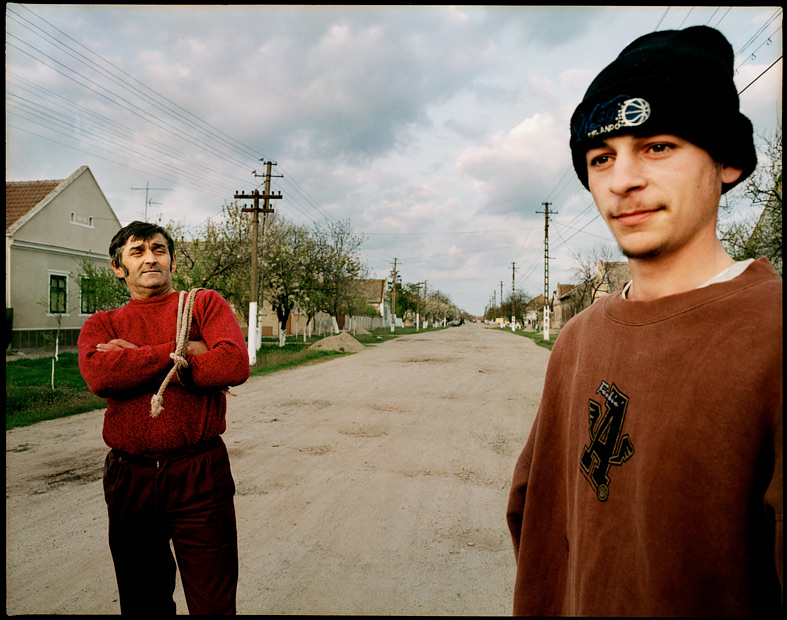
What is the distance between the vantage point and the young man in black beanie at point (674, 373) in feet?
2.93

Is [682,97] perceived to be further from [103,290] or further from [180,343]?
[103,290]

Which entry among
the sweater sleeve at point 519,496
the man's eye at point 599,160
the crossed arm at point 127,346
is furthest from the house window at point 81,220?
the man's eye at point 599,160

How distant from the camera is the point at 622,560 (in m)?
1.10

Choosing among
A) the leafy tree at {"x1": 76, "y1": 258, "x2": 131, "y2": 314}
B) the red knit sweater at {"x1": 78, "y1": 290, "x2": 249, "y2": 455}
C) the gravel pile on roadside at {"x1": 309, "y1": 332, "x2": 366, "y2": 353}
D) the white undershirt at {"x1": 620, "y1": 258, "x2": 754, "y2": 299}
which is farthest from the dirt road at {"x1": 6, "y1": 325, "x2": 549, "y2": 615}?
the gravel pile on roadside at {"x1": 309, "y1": 332, "x2": 366, "y2": 353}

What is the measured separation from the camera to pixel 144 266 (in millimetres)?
2387

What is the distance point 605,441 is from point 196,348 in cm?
181

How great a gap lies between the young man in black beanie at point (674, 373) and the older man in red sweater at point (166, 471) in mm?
1531

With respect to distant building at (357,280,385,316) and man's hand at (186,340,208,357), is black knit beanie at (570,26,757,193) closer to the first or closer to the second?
man's hand at (186,340,208,357)

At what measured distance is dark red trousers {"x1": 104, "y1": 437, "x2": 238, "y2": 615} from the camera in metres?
2.12

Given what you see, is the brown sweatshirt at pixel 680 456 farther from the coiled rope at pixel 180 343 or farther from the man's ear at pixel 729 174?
the coiled rope at pixel 180 343

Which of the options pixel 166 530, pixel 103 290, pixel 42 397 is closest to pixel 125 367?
pixel 166 530

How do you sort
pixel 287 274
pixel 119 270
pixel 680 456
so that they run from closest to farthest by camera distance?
pixel 680 456
pixel 119 270
pixel 287 274

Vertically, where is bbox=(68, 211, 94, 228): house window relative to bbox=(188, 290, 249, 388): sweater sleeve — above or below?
above

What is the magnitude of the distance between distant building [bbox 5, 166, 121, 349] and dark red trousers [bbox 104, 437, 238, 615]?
51.4 ft
